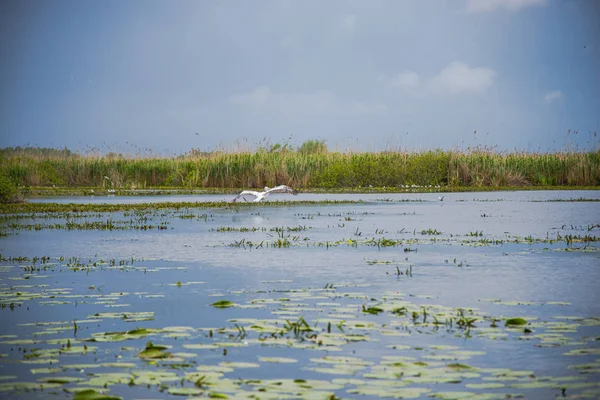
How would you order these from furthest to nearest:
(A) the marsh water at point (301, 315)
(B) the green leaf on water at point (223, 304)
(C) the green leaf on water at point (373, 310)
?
(B) the green leaf on water at point (223, 304) < (C) the green leaf on water at point (373, 310) < (A) the marsh water at point (301, 315)

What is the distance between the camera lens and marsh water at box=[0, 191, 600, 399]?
20.2ft

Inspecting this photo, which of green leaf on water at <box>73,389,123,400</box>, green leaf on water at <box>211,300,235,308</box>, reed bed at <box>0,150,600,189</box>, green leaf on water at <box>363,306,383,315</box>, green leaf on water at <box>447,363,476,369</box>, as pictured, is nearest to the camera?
green leaf on water at <box>73,389,123,400</box>

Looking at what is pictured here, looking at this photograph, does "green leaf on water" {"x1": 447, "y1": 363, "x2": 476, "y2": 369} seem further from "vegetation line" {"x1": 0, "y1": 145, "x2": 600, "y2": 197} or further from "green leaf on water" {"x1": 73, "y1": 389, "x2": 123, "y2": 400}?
"vegetation line" {"x1": 0, "y1": 145, "x2": 600, "y2": 197}

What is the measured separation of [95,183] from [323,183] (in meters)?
15.2

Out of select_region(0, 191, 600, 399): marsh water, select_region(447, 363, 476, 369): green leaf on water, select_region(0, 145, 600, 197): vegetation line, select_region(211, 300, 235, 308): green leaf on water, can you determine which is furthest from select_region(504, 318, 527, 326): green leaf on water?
select_region(0, 145, 600, 197): vegetation line

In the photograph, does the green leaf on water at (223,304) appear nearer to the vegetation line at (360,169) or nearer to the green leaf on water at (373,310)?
the green leaf on water at (373,310)

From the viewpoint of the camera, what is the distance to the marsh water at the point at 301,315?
6.16m

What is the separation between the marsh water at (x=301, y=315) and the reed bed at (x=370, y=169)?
91.7ft

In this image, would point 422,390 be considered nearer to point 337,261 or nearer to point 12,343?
point 12,343

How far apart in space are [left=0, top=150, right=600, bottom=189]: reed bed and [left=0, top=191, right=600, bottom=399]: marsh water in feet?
91.7

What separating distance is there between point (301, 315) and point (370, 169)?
131ft

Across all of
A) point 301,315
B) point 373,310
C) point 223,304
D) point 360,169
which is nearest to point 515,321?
point 373,310

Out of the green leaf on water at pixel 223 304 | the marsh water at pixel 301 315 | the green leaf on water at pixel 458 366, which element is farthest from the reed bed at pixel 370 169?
the green leaf on water at pixel 458 366

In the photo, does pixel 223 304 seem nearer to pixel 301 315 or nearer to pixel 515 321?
pixel 301 315
